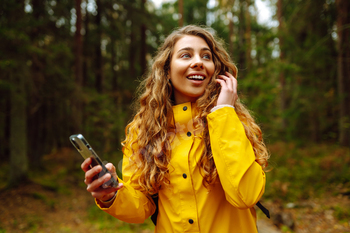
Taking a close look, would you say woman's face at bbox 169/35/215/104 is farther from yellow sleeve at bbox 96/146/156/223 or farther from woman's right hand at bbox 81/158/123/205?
woman's right hand at bbox 81/158/123/205

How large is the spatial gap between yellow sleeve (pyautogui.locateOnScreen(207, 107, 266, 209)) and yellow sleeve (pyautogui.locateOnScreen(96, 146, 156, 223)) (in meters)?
0.65

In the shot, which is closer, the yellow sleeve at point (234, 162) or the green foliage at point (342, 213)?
the yellow sleeve at point (234, 162)

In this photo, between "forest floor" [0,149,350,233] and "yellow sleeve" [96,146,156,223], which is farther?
"forest floor" [0,149,350,233]

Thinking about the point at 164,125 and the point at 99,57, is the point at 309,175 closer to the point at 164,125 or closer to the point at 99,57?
the point at 164,125

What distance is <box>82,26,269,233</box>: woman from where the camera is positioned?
148 centimetres

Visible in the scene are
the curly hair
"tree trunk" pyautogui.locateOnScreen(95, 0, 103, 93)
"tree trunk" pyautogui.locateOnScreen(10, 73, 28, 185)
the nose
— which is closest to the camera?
the curly hair

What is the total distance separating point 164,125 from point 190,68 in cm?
50

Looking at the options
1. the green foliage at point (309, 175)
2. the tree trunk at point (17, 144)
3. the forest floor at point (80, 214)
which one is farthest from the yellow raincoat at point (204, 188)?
the tree trunk at point (17, 144)

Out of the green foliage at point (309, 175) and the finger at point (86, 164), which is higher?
the finger at point (86, 164)

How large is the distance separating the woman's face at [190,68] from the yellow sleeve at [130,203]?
2.36ft

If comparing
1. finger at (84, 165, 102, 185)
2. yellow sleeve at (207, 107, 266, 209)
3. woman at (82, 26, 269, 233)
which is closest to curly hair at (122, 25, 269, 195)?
woman at (82, 26, 269, 233)

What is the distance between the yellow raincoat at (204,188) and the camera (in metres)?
1.46

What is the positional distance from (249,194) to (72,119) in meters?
9.87

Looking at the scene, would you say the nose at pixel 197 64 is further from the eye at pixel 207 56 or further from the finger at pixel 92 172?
the finger at pixel 92 172
